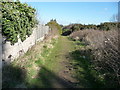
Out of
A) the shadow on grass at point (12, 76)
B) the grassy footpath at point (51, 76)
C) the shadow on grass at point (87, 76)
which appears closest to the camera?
the shadow on grass at point (12, 76)

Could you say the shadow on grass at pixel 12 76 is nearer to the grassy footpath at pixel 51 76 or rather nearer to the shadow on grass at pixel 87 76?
the grassy footpath at pixel 51 76

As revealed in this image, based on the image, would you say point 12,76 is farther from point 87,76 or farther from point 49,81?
point 87,76

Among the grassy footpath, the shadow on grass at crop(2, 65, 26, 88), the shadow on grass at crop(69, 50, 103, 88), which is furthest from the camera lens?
the shadow on grass at crop(69, 50, 103, 88)

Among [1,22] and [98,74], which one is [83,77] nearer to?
[98,74]

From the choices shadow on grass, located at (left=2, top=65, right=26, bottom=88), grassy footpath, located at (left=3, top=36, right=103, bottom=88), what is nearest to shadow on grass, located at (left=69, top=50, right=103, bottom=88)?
grassy footpath, located at (left=3, top=36, right=103, bottom=88)

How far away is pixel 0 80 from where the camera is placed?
4438 mm

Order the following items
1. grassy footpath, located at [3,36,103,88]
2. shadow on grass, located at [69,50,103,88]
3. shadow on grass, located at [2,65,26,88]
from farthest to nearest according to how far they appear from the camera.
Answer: shadow on grass, located at [69,50,103,88] < grassy footpath, located at [3,36,103,88] < shadow on grass, located at [2,65,26,88]

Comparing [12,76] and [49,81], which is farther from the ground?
[12,76]

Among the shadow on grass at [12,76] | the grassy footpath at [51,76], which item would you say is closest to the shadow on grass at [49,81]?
the grassy footpath at [51,76]

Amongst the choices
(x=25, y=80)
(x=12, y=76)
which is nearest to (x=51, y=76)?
(x=25, y=80)

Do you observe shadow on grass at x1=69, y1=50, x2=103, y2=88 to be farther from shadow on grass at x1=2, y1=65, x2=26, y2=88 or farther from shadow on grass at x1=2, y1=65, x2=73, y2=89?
shadow on grass at x1=2, y1=65, x2=26, y2=88

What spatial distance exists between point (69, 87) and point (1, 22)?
11.0ft

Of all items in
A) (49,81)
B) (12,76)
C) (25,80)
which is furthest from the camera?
(49,81)

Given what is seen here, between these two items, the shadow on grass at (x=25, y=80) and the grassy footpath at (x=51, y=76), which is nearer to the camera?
the shadow on grass at (x=25, y=80)
